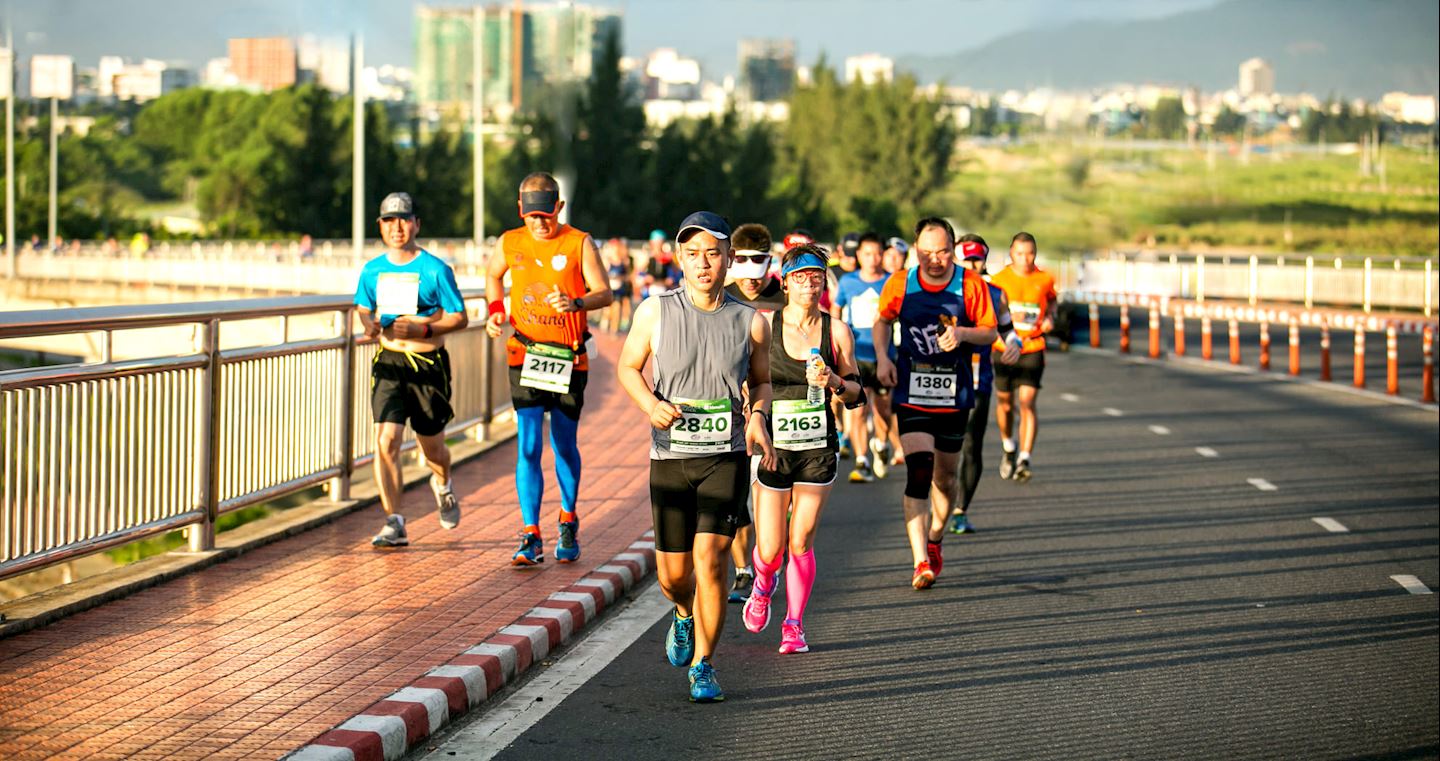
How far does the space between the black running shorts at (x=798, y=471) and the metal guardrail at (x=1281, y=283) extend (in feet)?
110

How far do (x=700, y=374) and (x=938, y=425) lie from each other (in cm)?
325

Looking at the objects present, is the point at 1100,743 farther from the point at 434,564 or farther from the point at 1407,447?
the point at 1407,447

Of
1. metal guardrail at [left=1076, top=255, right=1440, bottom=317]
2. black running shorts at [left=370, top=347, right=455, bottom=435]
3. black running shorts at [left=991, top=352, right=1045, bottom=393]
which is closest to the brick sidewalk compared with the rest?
black running shorts at [left=370, top=347, right=455, bottom=435]

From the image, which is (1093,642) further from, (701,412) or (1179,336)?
(1179,336)

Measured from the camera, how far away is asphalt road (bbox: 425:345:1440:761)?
23.2 feet

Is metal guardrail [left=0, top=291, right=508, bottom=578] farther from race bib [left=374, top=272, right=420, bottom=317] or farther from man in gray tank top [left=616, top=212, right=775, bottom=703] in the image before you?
man in gray tank top [left=616, top=212, right=775, bottom=703]

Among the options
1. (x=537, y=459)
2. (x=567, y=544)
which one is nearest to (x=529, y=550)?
(x=567, y=544)

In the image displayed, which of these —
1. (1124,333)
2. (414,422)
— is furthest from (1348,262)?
(414,422)

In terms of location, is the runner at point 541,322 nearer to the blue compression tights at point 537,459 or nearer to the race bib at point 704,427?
the blue compression tights at point 537,459

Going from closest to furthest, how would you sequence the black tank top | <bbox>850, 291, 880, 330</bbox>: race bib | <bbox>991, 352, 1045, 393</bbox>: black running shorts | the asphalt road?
the asphalt road < the black tank top < <bbox>850, 291, 880, 330</bbox>: race bib < <bbox>991, 352, 1045, 393</bbox>: black running shorts

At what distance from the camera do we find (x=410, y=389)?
10453mm

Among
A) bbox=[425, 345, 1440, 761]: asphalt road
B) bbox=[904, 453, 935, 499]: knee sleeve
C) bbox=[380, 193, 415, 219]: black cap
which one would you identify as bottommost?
bbox=[425, 345, 1440, 761]: asphalt road

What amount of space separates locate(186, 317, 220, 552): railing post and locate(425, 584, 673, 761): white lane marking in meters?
2.38

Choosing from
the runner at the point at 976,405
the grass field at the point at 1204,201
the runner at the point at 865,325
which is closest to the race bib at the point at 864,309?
the runner at the point at 865,325
